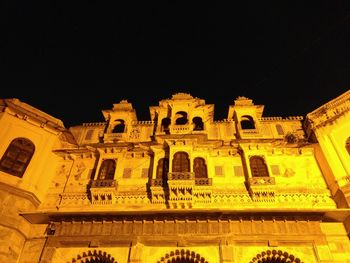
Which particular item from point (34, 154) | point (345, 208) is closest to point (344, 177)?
point (345, 208)

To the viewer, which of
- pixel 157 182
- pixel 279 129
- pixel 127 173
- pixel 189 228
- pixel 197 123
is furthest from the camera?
pixel 197 123

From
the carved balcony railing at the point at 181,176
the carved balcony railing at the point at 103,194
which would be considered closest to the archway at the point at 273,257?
the carved balcony railing at the point at 181,176

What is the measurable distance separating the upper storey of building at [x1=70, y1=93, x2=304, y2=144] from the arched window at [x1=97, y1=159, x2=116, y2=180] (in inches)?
62.9

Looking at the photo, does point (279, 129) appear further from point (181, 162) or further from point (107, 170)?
point (107, 170)

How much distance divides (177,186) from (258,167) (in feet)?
15.2

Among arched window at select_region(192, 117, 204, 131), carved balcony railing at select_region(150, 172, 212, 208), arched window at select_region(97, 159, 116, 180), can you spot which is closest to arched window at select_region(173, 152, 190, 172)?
carved balcony railing at select_region(150, 172, 212, 208)

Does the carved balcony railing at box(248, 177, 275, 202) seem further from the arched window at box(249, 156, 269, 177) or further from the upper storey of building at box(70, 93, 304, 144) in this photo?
the upper storey of building at box(70, 93, 304, 144)

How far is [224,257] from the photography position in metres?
12.7

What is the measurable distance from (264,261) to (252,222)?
1656 millimetres

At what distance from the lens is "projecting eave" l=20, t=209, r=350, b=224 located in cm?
1363

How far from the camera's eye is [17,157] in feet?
51.1

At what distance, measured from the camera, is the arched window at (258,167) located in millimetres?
15891

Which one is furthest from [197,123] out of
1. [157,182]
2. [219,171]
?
[157,182]

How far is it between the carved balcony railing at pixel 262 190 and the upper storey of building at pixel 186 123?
3.37 m
